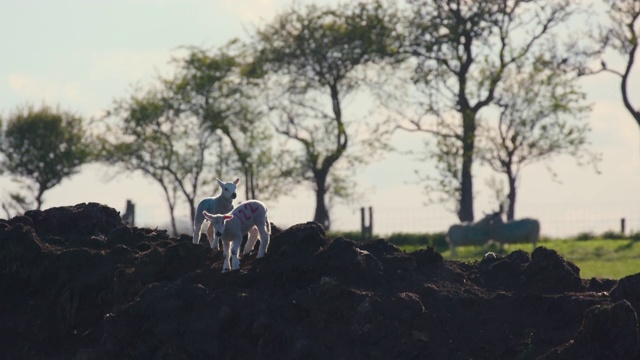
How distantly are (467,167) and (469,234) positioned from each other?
7926 mm

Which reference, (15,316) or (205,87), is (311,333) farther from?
(205,87)

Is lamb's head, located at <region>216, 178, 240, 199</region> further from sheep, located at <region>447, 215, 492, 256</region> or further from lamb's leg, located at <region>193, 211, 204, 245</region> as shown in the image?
sheep, located at <region>447, 215, 492, 256</region>

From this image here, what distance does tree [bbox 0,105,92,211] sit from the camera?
78562mm

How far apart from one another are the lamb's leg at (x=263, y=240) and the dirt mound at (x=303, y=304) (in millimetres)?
170

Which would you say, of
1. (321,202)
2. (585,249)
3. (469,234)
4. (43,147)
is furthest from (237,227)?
(43,147)

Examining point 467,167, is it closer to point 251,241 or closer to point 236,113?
point 236,113

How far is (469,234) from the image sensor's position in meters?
56.8

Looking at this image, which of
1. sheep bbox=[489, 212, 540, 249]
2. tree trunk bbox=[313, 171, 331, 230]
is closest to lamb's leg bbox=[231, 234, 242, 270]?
sheep bbox=[489, 212, 540, 249]

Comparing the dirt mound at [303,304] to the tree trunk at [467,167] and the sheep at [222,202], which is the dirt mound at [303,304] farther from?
the tree trunk at [467,167]

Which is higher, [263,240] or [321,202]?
[321,202]

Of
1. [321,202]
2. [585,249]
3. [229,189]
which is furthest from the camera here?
[321,202]

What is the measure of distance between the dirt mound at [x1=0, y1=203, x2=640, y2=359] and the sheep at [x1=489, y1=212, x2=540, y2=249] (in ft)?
114

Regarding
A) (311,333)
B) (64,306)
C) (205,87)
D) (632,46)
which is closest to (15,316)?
(64,306)

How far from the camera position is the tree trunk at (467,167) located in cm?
6388
